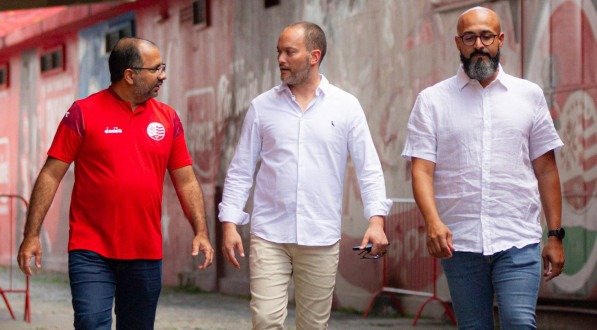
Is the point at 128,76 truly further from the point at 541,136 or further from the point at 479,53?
the point at 541,136

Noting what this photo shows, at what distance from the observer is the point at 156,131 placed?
699 cm

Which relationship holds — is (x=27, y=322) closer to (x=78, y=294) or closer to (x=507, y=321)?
(x=78, y=294)

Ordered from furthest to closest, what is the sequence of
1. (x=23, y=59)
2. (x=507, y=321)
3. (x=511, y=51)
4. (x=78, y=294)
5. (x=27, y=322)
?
(x=23, y=59) → (x=27, y=322) → (x=511, y=51) → (x=78, y=294) → (x=507, y=321)

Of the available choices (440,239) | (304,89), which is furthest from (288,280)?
(440,239)

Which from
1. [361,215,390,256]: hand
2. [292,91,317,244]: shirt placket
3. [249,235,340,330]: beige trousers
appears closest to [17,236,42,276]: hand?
[249,235,340,330]: beige trousers

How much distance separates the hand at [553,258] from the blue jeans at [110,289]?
1823 millimetres

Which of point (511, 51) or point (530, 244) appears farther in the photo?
point (511, 51)

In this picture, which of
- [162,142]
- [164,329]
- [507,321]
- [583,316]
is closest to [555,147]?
[507,321]

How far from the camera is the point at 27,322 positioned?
47.0 feet

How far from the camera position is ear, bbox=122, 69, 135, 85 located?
700 cm

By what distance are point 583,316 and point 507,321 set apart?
5.85m

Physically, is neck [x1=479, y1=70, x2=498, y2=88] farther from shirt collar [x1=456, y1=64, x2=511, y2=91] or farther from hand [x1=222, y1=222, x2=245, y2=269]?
hand [x1=222, y1=222, x2=245, y2=269]

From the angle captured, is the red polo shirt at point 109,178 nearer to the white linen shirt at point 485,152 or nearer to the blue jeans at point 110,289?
the blue jeans at point 110,289

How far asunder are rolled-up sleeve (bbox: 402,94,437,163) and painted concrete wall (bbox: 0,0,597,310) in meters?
5.41
